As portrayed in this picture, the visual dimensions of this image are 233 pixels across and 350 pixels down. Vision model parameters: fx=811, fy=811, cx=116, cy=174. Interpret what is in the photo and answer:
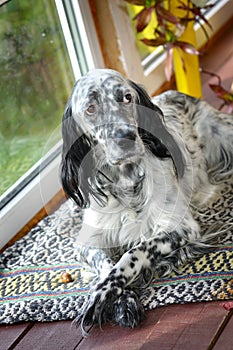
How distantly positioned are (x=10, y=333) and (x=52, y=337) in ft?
0.60

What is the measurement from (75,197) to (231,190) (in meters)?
0.75

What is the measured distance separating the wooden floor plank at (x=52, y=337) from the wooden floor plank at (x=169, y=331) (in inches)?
2.0

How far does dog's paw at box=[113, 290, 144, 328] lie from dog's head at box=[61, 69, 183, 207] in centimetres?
40

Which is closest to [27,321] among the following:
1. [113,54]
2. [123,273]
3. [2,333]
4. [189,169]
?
[2,333]

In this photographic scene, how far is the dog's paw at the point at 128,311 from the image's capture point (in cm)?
254

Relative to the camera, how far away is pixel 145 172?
279 cm

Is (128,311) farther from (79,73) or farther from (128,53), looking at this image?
(128,53)

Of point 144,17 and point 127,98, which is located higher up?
point 144,17

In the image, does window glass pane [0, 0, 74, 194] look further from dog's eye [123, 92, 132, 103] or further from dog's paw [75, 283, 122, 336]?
dog's paw [75, 283, 122, 336]

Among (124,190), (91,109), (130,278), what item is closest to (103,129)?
(91,109)

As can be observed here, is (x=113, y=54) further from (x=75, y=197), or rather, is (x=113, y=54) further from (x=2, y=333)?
(x=2, y=333)

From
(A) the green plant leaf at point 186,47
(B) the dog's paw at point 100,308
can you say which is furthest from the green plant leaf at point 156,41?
(B) the dog's paw at point 100,308

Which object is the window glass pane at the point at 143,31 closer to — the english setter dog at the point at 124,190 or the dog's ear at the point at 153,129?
the english setter dog at the point at 124,190

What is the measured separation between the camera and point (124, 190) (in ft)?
9.16
